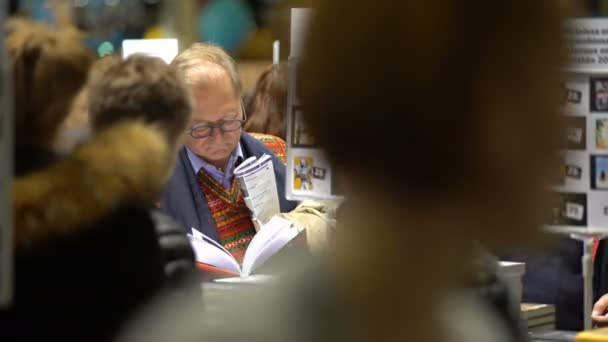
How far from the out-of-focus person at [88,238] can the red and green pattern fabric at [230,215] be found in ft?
5.40

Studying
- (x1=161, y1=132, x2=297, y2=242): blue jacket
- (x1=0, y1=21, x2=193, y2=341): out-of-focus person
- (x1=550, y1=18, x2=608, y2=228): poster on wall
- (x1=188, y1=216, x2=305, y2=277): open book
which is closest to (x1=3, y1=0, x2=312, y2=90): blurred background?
(x1=161, y1=132, x2=297, y2=242): blue jacket

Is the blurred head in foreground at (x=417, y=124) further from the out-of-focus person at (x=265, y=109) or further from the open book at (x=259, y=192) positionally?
the out-of-focus person at (x=265, y=109)

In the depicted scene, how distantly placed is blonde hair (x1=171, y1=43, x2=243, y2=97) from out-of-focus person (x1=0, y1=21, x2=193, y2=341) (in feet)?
6.26

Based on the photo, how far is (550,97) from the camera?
0.95 m

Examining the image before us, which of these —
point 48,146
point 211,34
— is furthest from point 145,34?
point 48,146

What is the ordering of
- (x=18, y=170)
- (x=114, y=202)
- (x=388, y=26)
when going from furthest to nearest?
(x=18, y=170) → (x=114, y=202) → (x=388, y=26)

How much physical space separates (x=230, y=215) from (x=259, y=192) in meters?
0.14

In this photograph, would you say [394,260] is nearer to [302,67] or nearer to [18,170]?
[302,67]

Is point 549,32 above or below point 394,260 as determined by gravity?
above

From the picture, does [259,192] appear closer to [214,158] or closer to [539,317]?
[214,158]

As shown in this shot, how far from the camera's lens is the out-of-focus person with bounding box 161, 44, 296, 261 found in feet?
13.0

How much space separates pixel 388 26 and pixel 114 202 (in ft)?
4.40

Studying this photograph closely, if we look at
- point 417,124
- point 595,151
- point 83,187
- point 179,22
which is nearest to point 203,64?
point 179,22

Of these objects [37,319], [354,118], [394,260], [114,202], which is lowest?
[37,319]
